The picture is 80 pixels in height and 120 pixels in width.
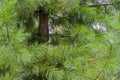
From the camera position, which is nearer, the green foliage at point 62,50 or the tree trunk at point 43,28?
the green foliage at point 62,50

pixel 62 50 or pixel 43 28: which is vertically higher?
pixel 43 28

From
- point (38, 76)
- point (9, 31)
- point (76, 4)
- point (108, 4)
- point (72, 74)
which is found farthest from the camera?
point (108, 4)

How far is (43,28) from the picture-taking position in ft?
8.03

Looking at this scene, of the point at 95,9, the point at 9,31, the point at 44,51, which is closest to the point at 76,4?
the point at 95,9

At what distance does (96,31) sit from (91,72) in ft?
1.88

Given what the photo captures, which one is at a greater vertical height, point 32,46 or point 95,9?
point 95,9

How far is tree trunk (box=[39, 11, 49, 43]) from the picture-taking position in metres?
2.41

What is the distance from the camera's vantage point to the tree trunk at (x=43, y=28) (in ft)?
7.91

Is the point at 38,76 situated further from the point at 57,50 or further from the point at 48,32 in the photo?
the point at 48,32

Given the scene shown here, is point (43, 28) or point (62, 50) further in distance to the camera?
point (43, 28)

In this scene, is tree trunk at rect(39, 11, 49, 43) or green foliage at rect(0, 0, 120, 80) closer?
green foliage at rect(0, 0, 120, 80)

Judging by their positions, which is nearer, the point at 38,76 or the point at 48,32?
the point at 38,76

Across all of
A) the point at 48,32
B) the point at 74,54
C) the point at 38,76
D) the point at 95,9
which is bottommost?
the point at 38,76

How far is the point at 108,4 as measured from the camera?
2416 mm
